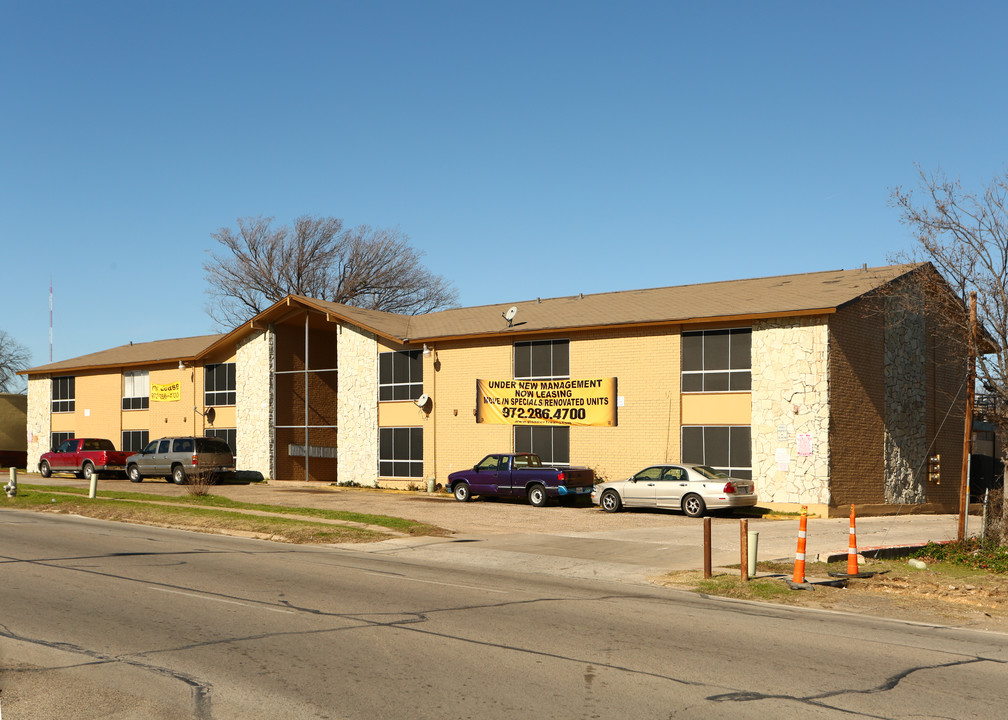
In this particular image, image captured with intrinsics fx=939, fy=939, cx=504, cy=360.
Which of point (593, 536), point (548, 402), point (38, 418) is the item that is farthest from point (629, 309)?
point (38, 418)

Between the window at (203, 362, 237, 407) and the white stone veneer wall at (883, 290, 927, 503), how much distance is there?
27464mm

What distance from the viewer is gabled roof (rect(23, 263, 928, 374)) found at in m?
27.8

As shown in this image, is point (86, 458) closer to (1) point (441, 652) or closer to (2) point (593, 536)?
(2) point (593, 536)

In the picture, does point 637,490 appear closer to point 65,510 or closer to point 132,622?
point 65,510

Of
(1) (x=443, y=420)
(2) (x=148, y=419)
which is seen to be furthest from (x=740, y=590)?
(2) (x=148, y=419)

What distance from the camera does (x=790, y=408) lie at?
2681cm

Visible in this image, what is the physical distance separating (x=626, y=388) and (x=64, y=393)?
33857 millimetres

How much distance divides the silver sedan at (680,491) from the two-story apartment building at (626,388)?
95.7 inches

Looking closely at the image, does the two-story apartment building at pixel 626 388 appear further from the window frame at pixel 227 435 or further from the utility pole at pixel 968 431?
the utility pole at pixel 968 431

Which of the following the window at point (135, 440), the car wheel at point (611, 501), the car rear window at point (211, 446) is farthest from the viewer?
the window at point (135, 440)

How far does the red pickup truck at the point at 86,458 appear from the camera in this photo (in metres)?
41.1

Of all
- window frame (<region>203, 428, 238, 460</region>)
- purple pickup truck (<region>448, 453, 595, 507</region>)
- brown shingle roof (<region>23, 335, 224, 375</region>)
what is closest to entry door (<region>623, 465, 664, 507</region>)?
purple pickup truck (<region>448, 453, 595, 507</region>)

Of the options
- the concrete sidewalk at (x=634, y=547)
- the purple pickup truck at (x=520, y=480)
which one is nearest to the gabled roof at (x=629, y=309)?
the purple pickup truck at (x=520, y=480)

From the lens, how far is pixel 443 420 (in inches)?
1368
